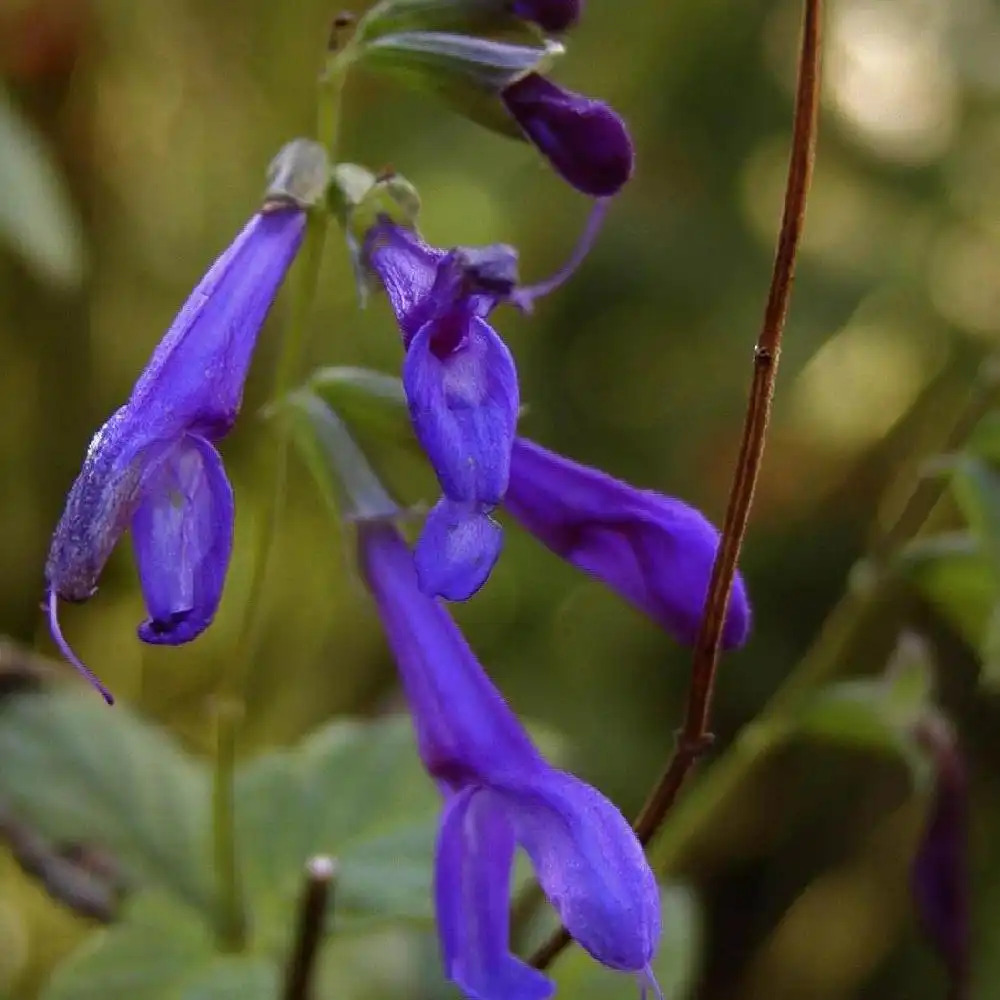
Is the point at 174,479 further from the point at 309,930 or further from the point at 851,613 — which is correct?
the point at 851,613

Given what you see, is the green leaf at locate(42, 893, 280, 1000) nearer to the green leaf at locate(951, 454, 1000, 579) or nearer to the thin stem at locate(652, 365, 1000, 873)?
the thin stem at locate(652, 365, 1000, 873)

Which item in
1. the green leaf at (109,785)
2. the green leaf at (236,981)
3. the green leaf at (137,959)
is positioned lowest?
the green leaf at (109,785)

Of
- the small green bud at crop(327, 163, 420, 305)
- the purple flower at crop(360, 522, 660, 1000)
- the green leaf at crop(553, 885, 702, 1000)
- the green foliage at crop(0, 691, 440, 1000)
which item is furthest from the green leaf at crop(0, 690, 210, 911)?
the small green bud at crop(327, 163, 420, 305)

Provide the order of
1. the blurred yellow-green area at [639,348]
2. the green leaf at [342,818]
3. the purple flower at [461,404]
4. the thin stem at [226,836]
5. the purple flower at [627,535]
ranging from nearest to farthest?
the purple flower at [461,404], the purple flower at [627,535], the thin stem at [226,836], the green leaf at [342,818], the blurred yellow-green area at [639,348]

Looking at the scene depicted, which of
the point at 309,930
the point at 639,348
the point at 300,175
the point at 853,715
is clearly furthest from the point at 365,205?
the point at 639,348

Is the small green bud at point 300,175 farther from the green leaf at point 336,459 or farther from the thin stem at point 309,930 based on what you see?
the thin stem at point 309,930

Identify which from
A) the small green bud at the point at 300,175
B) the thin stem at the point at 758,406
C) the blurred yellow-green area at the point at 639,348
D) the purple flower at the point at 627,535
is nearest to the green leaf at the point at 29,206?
the blurred yellow-green area at the point at 639,348
